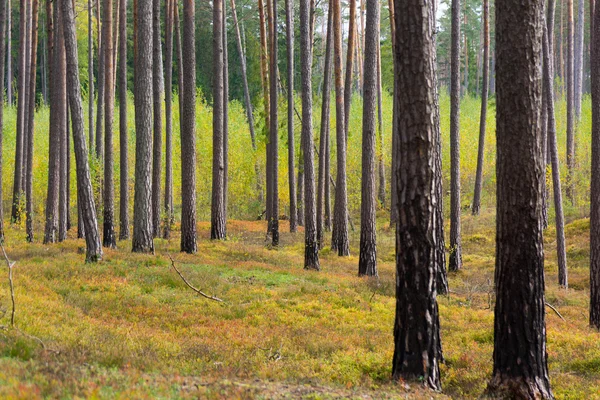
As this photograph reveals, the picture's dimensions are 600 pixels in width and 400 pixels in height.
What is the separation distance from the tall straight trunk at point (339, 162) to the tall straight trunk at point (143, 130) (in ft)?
20.0

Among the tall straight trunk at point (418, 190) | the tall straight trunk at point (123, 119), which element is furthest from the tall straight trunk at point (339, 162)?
the tall straight trunk at point (418, 190)

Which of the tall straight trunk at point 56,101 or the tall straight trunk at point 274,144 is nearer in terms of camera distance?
the tall straight trunk at point 56,101

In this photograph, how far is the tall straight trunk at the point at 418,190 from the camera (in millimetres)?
7379

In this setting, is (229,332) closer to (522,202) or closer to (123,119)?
(522,202)

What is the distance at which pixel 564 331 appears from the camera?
11.4 m

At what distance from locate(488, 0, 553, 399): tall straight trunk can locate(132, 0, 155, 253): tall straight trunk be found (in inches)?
473

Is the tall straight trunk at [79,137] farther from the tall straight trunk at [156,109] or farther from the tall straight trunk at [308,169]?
the tall straight trunk at [308,169]

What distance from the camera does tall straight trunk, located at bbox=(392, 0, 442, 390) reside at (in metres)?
7.38

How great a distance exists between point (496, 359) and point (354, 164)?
34678 millimetres

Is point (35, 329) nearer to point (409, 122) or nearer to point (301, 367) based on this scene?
point (301, 367)

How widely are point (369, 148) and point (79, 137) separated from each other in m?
7.68

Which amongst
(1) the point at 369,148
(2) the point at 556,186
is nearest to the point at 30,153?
(1) the point at 369,148

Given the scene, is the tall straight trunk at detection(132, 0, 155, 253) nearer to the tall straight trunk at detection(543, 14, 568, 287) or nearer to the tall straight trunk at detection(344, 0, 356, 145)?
the tall straight trunk at detection(344, 0, 356, 145)

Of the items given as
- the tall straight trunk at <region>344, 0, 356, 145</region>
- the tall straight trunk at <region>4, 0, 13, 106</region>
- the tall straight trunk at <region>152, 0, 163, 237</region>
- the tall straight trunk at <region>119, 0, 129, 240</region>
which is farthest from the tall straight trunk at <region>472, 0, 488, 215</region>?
the tall straight trunk at <region>4, 0, 13, 106</region>
